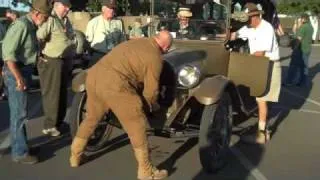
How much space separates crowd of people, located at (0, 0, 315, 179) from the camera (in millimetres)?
5996

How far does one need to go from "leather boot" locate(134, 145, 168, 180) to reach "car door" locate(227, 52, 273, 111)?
2.27 meters

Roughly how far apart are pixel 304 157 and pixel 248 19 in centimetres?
209

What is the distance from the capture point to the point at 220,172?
6758 millimetres

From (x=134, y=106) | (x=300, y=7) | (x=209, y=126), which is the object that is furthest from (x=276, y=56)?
(x=300, y=7)

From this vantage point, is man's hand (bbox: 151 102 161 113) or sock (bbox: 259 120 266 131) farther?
sock (bbox: 259 120 266 131)

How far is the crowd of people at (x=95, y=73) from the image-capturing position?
5996mm

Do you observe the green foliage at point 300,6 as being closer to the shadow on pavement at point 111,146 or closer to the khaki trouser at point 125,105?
the shadow on pavement at point 111,146

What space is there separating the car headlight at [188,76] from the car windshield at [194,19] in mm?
1389

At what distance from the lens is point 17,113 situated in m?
6.62

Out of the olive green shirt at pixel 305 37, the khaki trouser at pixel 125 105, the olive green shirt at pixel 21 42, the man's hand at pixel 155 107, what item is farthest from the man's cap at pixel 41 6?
the olive green shirt at pixel 305 37

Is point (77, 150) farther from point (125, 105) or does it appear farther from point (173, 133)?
point (173, 133)

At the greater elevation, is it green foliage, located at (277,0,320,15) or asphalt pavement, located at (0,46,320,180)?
→ green foliage, located at (277,0,320,15)

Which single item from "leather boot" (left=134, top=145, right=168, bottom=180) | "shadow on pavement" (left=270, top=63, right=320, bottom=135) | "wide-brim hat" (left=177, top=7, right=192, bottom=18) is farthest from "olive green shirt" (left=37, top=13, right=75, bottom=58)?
"shadow on pavement" (left=270, top=63, right=320, bottom=135)

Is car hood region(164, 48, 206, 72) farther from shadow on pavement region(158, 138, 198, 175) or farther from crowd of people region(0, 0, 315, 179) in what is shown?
shadow on pavement region(158, 138, 198, 175)
